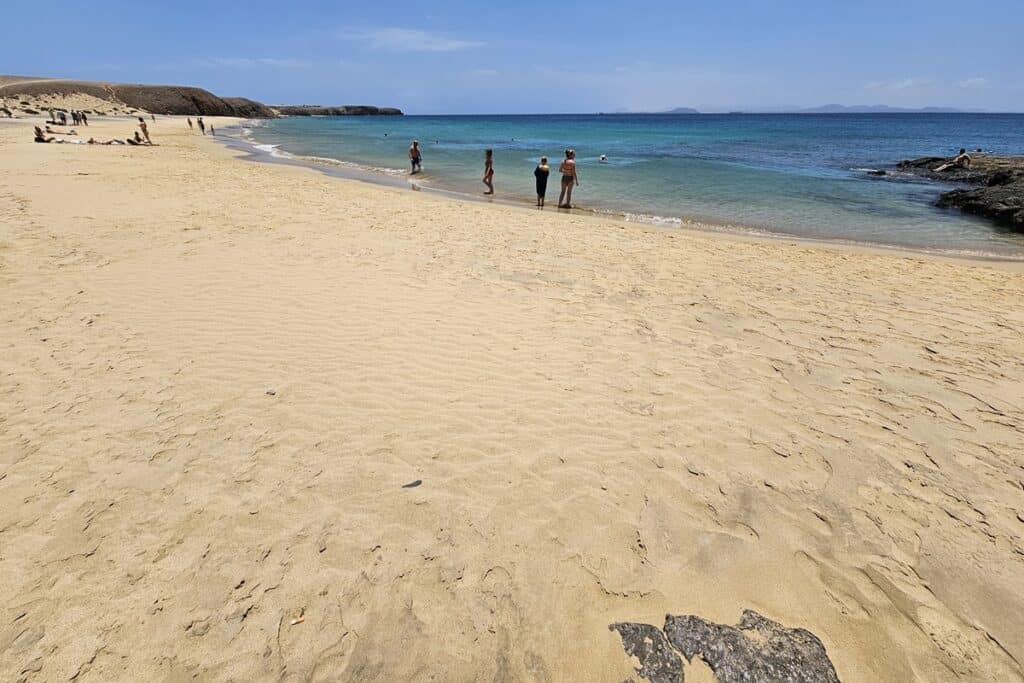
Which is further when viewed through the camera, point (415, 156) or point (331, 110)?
point (331, 110)

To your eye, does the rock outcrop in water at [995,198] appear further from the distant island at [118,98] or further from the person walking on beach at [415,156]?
the distant island at [118,98]

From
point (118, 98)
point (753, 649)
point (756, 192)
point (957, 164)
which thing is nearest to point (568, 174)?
point (756, 192)

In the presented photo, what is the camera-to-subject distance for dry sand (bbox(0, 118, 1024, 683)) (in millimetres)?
2346

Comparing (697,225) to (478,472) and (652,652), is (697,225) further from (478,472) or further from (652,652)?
(652,652)

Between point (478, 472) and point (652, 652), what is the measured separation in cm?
154

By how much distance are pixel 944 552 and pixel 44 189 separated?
16.8 metres

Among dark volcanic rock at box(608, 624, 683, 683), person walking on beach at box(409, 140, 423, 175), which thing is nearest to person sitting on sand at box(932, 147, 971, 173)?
person walking on beach at box(409, 140, 423, 175)

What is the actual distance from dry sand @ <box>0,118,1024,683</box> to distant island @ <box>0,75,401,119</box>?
6836 cm

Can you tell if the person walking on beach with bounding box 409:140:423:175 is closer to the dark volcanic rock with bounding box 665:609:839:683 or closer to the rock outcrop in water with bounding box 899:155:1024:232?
the rock outcrop in water with bounding box 899:155:1024:232

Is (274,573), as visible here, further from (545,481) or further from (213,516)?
(545,481)

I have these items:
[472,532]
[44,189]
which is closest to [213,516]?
[472,532]

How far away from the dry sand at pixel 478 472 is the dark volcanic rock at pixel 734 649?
8cm

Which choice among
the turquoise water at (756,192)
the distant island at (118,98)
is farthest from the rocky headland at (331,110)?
the turquoise water at (756,192)

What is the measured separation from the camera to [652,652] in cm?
229
